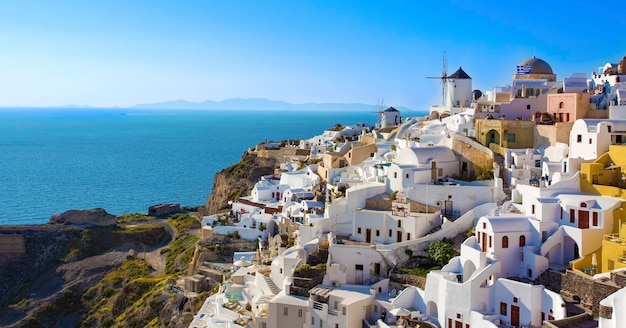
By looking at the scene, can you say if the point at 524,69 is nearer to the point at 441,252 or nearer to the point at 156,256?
the point at 441,252

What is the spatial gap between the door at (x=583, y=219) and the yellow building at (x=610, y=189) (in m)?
0.83

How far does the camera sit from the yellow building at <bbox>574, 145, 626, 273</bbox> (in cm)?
1941

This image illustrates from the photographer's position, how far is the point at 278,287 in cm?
2548

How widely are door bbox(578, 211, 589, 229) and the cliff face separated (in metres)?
29.4

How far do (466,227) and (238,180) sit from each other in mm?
27682

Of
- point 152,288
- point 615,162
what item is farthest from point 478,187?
point 152,288

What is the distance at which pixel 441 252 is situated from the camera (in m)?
23.9

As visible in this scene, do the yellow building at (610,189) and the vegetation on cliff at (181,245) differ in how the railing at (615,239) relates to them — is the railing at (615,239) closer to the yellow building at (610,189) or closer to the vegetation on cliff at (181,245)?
the yellow building at (610,189)

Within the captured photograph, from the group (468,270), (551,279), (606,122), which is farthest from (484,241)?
(606,122)

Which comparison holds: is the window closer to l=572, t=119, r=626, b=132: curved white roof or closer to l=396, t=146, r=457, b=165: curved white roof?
l=396, t=146, r=457, b=165: curved white roof

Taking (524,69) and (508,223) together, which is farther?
(524,69)

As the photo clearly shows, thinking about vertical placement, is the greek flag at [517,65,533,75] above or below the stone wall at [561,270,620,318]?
above

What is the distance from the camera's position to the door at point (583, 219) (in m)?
21.1

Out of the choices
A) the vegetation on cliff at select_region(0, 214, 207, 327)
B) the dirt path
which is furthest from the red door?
the dirt path
